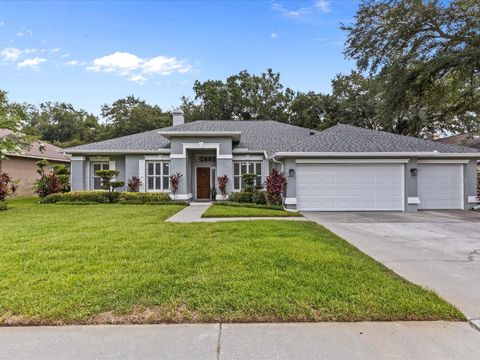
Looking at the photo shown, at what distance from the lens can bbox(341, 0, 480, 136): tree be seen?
34.7 ft

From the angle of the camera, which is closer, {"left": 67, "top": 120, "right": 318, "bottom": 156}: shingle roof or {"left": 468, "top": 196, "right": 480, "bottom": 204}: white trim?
{"left": 468, "top": 196, "right": 480, "bottom": 204}: white trim

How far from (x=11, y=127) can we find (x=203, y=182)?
9.68 meters

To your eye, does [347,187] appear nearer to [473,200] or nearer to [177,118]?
[473,200]

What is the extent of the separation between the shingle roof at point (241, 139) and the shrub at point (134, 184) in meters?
1.76

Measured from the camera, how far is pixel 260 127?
66.9 feet

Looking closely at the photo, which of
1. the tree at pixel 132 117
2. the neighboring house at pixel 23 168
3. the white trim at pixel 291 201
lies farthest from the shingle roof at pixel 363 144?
the tree at pixel 132 117

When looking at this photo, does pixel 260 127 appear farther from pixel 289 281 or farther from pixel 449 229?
pixel 289 281

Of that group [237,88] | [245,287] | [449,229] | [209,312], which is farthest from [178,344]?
[237,88]

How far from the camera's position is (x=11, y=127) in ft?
40.8

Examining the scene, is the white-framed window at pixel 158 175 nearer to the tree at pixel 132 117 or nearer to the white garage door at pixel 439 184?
the white garage door at pixel 439 184

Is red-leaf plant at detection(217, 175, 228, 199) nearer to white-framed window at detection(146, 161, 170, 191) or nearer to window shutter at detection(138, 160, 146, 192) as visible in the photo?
white-framed window at detection(146, 161, 170, 191)

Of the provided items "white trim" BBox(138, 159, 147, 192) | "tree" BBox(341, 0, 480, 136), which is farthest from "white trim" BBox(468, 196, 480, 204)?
"white trim" BBox(138, 159, 147, 192)

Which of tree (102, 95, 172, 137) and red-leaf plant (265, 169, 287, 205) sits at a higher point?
tree (102, 95, 172, 137)

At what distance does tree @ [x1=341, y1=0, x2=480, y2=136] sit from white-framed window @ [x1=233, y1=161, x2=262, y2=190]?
7.26 metres
